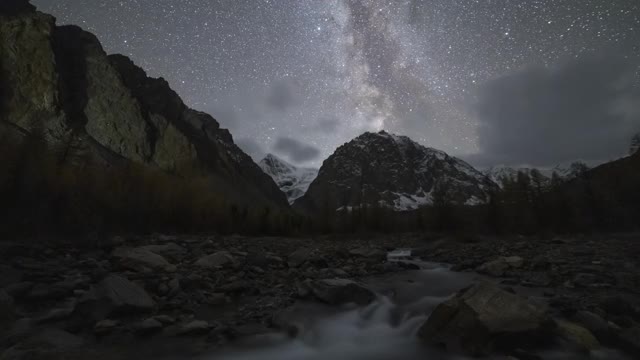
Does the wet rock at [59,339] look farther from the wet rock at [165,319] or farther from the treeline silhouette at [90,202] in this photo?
the treeline silhouette at [90,202]

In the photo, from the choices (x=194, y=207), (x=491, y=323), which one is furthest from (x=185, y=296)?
(x=194, y=207)

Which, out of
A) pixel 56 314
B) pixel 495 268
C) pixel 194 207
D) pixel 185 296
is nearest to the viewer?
pixel 56 314

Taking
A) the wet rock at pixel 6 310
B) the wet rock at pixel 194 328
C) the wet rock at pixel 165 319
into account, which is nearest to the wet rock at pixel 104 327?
the wet rock at pixel 165 319

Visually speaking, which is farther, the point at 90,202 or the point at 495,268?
the point at 90,202

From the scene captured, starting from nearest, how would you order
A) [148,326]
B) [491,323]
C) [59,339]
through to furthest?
1. [491,323]
2. [59,339]
3. [148,326]

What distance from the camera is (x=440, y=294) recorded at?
37.3ft

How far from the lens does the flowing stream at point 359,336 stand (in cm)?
686

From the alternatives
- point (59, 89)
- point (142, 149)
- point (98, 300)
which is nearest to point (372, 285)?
point (98, 300)

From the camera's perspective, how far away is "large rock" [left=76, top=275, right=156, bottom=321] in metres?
7.14

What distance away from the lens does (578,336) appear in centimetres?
648

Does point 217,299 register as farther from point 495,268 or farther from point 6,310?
point 495,268

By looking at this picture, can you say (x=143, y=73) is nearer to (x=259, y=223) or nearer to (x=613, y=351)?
(x=259, y=223)

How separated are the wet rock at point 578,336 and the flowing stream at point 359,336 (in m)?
0.17

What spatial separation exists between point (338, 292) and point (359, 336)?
1.83 m
